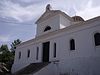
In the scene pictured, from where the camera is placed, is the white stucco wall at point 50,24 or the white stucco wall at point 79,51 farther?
the white stucco wall at point 50,24

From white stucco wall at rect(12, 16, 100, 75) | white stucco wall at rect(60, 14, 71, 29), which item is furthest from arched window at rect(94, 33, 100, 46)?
white stucco wall at rect(60, 14, 71, 29)

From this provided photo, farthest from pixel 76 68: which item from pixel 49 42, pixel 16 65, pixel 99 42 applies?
pixel 16 65

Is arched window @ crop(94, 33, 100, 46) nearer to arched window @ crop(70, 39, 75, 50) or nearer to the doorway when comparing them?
arched window @ crop(70, 39, 75, 50)

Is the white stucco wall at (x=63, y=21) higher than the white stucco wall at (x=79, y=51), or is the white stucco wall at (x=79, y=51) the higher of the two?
the white stucco wall at (x=63, y=21)

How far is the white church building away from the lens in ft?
47.0

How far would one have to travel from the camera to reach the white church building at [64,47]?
564 inches

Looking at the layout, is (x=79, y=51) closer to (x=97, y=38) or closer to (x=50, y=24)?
(x=97, y=38)

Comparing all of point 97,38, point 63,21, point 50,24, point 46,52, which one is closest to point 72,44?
point 97,38

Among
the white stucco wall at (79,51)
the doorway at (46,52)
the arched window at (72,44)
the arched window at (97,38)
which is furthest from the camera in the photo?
the doorway at (46,52)

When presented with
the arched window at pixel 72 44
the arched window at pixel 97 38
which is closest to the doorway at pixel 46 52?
the arched window at pixel 72 44

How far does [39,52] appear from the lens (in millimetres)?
20953

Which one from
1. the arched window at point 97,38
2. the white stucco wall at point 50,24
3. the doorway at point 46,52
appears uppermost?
the white stucco wall at point 50,24

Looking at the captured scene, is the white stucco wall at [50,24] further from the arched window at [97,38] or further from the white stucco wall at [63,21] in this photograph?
the arched window at [97,38]

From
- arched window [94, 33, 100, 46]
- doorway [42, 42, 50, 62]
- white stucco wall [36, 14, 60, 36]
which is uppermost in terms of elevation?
white stucco wall [36, 14, 60, 36]
